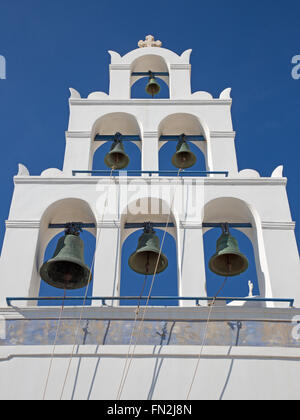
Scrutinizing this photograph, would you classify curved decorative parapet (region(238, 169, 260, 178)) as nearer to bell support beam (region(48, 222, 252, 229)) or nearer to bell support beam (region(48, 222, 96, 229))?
bell support beam (region(48, 222, 252, 229))

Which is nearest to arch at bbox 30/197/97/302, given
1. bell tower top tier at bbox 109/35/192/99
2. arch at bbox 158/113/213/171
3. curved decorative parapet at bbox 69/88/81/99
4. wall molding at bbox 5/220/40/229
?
wall molding at bbox 5/220/40/229

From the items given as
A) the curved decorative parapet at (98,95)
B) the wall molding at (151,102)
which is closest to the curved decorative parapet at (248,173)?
the wall molding at (151,102)

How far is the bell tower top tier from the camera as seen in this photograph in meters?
13.1

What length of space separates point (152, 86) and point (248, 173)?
186 inches

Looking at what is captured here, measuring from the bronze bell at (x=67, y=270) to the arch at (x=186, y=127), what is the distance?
14.0ft

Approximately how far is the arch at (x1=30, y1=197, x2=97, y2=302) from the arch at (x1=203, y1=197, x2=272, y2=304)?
2291 millimetres

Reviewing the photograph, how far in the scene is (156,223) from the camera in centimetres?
1048

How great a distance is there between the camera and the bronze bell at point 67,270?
887cm

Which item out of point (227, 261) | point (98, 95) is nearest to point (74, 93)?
point (98, 95)

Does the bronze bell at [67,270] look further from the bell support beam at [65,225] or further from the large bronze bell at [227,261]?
the large bronze bell at [227,261]
